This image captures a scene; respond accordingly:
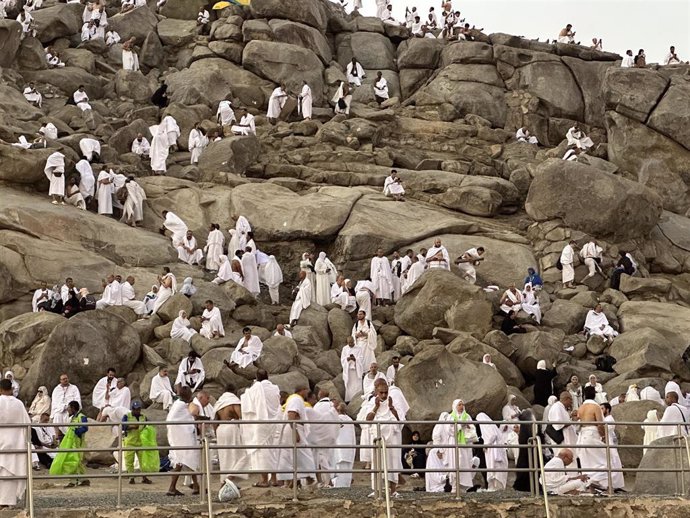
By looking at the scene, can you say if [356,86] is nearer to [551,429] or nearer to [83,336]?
[83,336]

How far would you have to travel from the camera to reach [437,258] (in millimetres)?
29156

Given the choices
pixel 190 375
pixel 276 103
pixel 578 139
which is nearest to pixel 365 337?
pixel 190 375

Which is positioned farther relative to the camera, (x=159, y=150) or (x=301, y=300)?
(x=159, y=150)

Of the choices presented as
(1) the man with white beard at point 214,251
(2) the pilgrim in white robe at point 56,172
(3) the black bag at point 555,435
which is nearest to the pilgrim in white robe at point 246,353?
(1) the man with white beard at point 214,251

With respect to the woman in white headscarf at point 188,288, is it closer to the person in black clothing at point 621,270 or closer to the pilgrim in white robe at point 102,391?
the pilgrim in white robe at point 102,391

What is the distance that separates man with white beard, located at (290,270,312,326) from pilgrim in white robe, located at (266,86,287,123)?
12.0m

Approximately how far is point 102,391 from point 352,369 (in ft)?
16.9

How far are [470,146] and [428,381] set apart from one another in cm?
1741

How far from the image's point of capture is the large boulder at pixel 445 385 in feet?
72.4

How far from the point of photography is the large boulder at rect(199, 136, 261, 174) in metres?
34.7

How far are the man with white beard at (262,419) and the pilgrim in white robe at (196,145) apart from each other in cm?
1899

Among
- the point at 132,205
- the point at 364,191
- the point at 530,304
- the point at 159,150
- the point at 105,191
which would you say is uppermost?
the point at 159,150

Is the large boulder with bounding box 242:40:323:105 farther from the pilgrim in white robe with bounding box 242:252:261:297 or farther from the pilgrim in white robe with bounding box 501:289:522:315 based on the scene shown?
the pilgrim in white robe with bounding box 501:289:522:315

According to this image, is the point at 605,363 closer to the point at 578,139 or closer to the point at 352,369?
the point at 352,369
